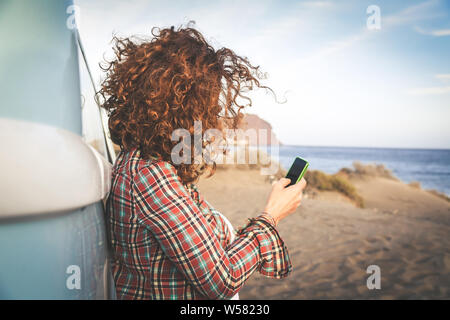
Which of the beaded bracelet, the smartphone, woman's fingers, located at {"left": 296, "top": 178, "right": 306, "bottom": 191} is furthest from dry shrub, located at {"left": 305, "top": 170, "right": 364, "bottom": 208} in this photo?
the beaded bracelet

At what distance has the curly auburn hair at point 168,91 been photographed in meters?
1.05

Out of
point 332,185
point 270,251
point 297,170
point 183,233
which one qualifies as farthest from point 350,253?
point 332,185

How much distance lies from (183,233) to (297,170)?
0.71 metres

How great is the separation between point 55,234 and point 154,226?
28cm

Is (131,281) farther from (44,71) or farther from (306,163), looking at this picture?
(306,163)

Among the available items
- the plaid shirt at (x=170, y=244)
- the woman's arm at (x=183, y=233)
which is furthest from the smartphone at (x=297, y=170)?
the woman's arm at (x=183, y=233)

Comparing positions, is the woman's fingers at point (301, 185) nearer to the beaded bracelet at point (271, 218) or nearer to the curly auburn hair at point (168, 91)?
the beaded bracelet at point (271, 218)

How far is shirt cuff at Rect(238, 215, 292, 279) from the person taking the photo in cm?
110

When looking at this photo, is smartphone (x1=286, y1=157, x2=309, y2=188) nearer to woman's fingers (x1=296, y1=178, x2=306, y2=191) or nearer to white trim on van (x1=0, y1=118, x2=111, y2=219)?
woman's fingers (x1=296, y1=178, x2=306, y2=191)

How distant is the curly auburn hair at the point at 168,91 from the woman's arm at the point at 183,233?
0.11 metres

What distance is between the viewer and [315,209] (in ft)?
27.5

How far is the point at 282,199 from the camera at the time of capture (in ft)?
4.19

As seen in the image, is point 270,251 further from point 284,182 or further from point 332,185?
point 332,185
